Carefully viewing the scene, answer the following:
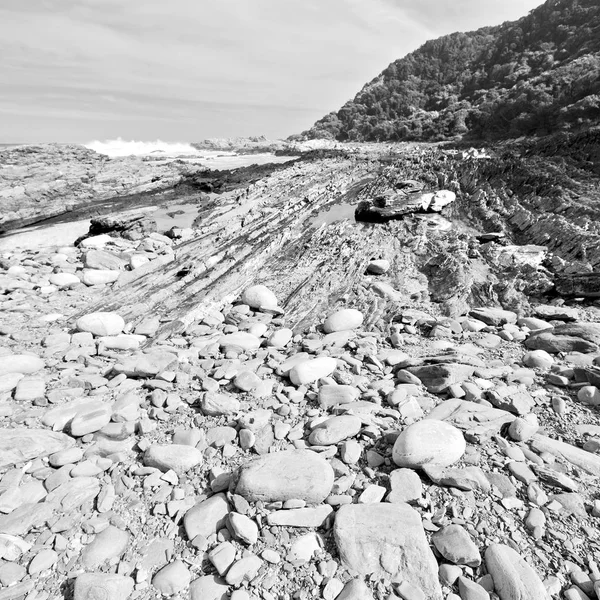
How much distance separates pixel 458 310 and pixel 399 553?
164 inches

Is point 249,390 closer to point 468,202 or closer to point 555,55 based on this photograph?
point 468,202

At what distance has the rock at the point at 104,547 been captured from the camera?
2.20 metres

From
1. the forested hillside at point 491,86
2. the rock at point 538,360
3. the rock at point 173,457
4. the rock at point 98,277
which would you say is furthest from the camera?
the forested hillside at point 491,86

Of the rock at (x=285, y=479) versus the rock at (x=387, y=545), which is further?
the rock at (x=285, y=479)

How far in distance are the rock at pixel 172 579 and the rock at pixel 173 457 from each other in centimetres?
75

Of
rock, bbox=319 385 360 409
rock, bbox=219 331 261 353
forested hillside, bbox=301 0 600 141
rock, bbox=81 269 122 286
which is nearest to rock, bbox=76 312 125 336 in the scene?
rock, bbox=219 331 261 353

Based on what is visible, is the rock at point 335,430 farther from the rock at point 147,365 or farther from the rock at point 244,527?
the rock at point 147,365

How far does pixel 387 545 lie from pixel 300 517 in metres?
0.54

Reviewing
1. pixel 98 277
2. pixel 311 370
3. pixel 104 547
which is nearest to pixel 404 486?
pixel 311 370

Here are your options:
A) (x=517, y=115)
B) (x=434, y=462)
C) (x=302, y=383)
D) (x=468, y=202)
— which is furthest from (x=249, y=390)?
(x=517, y=115)

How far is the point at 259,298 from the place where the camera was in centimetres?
607

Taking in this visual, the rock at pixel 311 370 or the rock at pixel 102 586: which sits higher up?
the rock at pixel 311 370

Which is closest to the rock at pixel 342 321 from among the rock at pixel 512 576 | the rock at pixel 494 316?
the rock at pixel 494 316

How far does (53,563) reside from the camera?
7.21 ft
